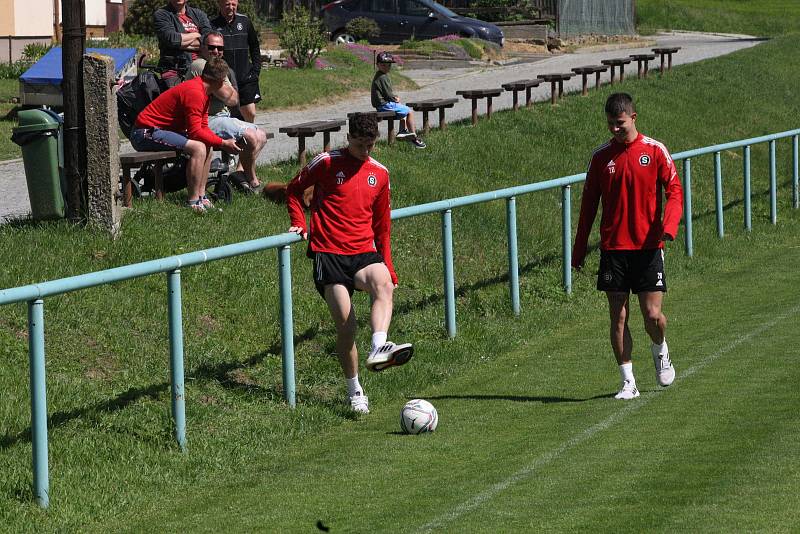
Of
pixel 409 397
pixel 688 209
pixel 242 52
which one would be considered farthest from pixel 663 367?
pixel 242 52

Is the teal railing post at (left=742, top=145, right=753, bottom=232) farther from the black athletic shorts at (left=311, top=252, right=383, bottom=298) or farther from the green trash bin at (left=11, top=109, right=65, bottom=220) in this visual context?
the black athletic shorts at (left=311, top=252, right=383, bottom=298)

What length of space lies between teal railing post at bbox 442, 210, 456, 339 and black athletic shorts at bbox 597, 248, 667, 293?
91.7 inches

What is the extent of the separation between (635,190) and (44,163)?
522 cm

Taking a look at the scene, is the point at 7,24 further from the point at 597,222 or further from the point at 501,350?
the point at 501,350

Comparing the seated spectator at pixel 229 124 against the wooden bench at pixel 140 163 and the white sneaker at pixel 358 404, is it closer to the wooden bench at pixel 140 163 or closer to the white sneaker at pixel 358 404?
the wooden bench at pixel 140 163

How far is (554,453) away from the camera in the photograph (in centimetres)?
753

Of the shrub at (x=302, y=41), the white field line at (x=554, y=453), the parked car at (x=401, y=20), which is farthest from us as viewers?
the parked car at (x=401, y=20)

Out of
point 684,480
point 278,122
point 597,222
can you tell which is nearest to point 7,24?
point 278,122

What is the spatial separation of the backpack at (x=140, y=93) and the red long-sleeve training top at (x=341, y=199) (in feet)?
17.2

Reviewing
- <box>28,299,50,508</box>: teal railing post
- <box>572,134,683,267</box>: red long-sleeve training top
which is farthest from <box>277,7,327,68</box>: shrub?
<box>28,299,50,508</box>: teal railing post

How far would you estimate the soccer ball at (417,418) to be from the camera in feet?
26.8

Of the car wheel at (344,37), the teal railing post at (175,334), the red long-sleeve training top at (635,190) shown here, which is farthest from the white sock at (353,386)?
the car wheel at (344,37)

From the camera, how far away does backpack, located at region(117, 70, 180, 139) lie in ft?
44.5

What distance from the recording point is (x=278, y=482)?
24.0 feet
